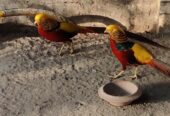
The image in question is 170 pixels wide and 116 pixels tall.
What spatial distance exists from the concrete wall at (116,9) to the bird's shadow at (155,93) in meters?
1.45

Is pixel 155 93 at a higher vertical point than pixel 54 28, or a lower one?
lower

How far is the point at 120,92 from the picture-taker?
4.73m

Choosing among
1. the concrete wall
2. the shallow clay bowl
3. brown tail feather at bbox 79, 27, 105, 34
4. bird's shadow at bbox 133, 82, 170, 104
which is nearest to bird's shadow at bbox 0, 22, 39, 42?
the concrete wall

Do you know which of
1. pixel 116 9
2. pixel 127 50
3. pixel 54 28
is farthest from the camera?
pixel 116 9

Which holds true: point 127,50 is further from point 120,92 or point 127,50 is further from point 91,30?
point 91,30

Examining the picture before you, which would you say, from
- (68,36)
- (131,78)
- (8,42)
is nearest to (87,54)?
(68,36)

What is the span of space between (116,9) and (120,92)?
1930 mm

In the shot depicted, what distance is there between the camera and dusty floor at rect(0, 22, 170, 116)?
15.2 ft

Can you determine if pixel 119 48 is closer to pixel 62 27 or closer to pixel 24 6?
pixel 62 27

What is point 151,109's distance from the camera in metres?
4.57

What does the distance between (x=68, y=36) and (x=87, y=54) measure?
0.40 metres

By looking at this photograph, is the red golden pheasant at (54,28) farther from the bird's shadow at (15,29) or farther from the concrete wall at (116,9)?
the bird's shadow at (15,29)

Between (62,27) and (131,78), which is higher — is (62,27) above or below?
above

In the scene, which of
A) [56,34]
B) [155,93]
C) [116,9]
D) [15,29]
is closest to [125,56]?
[155,93]
